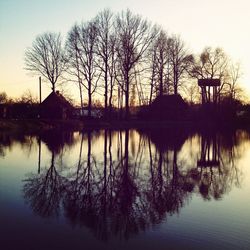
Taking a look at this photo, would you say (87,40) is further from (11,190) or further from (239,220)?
(239,220)

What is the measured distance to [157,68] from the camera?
62062mm

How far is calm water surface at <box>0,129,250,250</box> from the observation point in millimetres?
7480

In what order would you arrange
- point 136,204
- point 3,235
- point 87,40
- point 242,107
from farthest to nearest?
point 242,107 < point 87,40 < point 136,204 < point 3,235

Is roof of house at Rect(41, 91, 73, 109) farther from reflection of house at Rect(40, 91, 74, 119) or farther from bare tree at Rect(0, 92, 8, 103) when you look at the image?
bare tree at Rect(0, 92, 8, 103)

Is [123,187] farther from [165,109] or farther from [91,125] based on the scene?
[165,109]

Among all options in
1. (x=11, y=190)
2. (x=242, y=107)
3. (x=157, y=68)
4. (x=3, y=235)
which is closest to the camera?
(x=3, y=235)

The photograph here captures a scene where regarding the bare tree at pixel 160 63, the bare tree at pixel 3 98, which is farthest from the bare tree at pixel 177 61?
the bare tree at pixel 3 98

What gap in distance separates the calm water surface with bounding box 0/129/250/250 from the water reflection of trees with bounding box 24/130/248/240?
0.07 feet

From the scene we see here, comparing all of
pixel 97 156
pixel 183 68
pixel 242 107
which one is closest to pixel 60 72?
pixel 183 68

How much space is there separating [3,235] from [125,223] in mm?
2478

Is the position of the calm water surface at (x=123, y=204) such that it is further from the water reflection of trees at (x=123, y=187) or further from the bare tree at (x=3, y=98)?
the bare tree at (x=3, y=98)

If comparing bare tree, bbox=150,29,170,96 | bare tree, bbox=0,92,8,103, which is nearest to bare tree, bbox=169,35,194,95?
bare tree, bbox=150,29,170,96

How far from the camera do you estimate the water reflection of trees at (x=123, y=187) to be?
8.95m

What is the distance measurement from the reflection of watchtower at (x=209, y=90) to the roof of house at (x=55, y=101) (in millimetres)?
21909
